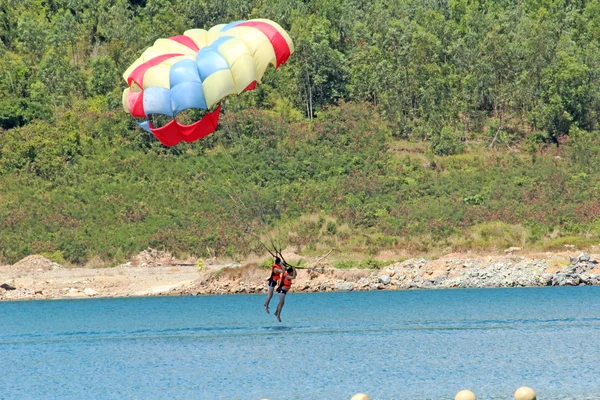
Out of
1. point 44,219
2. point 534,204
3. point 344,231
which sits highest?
point 534,204

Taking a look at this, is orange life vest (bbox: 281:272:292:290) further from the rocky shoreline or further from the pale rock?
the pale rock

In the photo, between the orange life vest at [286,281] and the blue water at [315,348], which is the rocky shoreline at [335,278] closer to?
the blue water at [315,348]

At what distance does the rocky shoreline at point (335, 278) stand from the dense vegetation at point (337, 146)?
9.27 ft

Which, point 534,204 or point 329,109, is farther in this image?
point 329,109

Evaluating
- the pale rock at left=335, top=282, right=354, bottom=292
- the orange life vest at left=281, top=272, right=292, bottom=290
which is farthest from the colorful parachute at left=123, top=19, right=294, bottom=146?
the pale rock at left=335, top=282, right=354, bottom=292

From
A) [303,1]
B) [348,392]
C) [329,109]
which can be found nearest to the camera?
[348,392]

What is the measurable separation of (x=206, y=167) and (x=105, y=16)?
3153 cm

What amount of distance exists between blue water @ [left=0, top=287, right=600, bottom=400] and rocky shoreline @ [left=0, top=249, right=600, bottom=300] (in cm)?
322

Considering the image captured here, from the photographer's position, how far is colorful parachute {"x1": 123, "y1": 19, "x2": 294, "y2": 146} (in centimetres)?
2855

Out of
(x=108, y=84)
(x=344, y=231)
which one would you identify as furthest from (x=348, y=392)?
(x=108, y=84)

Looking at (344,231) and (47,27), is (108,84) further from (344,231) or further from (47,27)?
(344,231)

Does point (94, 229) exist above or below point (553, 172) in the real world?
below

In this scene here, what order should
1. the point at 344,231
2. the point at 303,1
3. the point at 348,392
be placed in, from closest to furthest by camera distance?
the point at 348,392 < the point at 344,231 < the point at 303,1

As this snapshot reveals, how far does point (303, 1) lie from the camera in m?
98.9
